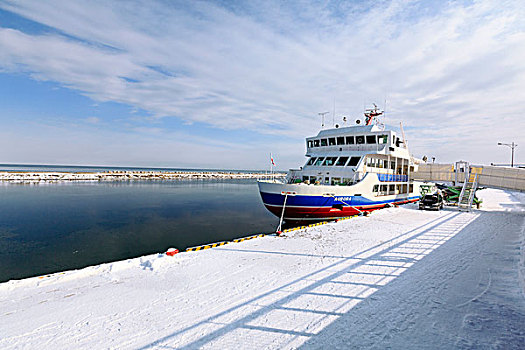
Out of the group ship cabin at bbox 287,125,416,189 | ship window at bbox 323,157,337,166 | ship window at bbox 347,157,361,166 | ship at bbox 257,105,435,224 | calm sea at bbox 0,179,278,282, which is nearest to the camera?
calm sea at bbox 0,179,278,282

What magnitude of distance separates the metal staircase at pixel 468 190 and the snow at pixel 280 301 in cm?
1454

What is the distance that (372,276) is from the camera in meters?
7.68

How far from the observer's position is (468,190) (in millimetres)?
24672

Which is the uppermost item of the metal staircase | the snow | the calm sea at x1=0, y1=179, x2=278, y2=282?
the metal staircase

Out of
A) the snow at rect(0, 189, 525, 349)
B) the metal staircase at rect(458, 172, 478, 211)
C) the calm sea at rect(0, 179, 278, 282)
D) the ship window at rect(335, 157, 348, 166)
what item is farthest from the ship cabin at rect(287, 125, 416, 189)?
the snow at rect(0, 189, 525, 349)

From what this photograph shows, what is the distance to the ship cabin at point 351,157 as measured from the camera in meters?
22.2

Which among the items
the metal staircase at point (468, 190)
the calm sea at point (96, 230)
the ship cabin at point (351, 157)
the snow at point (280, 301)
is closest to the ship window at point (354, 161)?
the ship cabin at point (351, 157)

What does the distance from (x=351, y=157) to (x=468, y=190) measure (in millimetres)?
12559

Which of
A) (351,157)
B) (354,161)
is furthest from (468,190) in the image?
(351,157)

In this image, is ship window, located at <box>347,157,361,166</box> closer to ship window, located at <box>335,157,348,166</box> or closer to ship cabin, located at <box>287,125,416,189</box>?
ship cabin, located at <box>287,125,416,189</box>

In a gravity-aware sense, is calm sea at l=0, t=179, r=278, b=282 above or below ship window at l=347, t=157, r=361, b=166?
below

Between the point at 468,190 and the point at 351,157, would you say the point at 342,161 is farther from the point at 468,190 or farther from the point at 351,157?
the point at 468,190

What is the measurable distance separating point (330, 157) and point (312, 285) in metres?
18.5

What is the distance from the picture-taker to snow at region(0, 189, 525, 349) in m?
4.77
